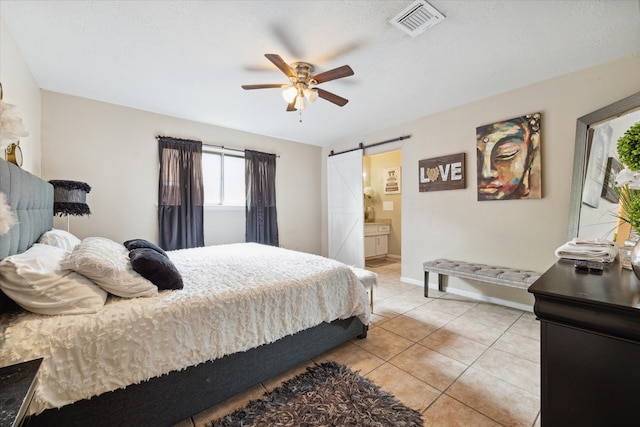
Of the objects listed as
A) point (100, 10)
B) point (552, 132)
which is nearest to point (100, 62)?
point (100, 10)

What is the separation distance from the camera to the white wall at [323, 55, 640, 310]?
103 inches

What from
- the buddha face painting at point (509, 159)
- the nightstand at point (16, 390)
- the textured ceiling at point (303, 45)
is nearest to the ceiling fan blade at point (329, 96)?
the textured ceiling at point (303, 45)

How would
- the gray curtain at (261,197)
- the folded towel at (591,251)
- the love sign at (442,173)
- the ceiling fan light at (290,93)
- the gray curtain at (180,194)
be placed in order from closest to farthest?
the folded towel at (591,251) < the ceiling fan light at (290,93) < the love sign at (442,173) < the gray curtain at (180,194) < the gray curtain at (261,197)

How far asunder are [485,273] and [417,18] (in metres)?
2.72

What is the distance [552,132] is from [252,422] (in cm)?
391

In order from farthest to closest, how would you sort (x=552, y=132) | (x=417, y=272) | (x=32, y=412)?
(x=417, y=272) < (x=552, y=132) < (x=32, y=412)

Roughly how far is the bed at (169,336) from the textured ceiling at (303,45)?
130cm

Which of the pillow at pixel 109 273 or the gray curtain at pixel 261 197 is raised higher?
the gray curtain at pixel 261 197

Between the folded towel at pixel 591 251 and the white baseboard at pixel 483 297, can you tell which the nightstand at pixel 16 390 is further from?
the white baseboard at pixel 483 297

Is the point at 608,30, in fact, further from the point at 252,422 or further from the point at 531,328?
the point at 252,422

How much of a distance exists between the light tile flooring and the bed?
0.24 m

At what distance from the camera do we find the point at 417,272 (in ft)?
13.3

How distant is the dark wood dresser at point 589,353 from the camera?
771mm

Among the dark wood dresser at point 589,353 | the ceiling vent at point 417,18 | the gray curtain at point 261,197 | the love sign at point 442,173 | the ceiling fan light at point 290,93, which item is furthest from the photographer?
the gray curtain at point 261,197
